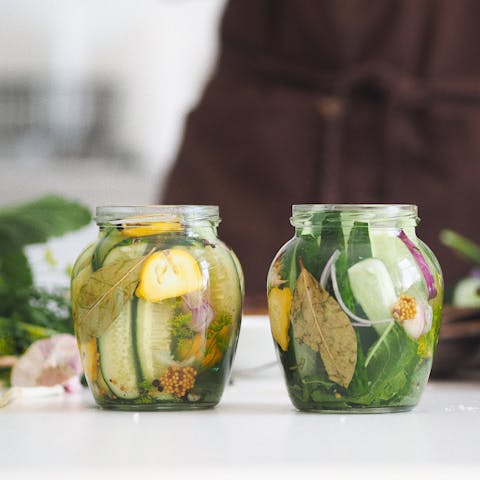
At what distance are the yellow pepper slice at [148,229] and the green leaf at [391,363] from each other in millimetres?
152

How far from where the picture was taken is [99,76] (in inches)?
124

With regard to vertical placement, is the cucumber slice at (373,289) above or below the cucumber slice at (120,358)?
above

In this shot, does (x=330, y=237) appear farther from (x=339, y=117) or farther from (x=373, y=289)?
(x=339, y=117)

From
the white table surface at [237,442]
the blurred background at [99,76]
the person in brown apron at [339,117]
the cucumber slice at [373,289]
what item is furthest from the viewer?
the blurred background at [99,76]

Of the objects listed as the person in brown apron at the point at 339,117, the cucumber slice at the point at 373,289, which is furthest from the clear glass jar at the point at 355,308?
the person in brown apron at the point at 339,117

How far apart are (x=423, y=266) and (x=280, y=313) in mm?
94

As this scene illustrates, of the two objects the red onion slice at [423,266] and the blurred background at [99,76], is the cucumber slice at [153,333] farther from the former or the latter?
the blurred background at [99,76]

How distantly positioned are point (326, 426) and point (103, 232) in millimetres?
200

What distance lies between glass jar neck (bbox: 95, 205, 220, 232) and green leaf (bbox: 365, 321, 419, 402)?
0.48 feet

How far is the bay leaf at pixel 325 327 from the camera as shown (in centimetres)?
66

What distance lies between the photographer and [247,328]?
3.12 ft

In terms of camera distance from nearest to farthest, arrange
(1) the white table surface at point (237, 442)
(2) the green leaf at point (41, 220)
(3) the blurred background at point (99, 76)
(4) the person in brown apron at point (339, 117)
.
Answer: (1) the white table surface at point (237, 442), (2) the green leaf at point (41, 220), (4) the person in brown apron at point (339, 117), (3) the blurred background at point (99, 76)

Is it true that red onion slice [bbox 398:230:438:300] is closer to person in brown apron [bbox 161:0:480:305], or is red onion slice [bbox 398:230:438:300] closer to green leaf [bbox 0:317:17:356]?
green leaf [bbox 0:317:17:356]

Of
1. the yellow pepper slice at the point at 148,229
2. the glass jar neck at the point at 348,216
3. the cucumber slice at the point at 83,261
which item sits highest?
the glass jar neck at the point at 348,216
